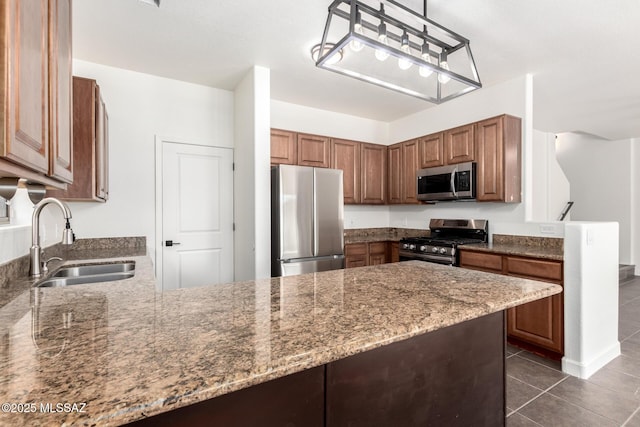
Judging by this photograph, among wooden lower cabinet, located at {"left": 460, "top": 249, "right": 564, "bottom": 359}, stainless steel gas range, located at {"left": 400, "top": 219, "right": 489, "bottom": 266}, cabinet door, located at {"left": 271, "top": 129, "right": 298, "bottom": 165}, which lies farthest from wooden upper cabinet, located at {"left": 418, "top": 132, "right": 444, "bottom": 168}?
cabinet door, located at {"left": 271, "top": 129, "right": 298, "bottom": 165}

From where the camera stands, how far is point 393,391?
3.17 feet

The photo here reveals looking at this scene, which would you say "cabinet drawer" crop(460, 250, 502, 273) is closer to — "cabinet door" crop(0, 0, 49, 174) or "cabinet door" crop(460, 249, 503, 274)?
"cabinet door" crop(460, 249, 503, 274)

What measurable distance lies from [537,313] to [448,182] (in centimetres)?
161

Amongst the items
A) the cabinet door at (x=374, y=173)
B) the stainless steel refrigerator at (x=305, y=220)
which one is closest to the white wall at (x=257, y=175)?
the stainless steel refrigerator at (x=305, y=220)

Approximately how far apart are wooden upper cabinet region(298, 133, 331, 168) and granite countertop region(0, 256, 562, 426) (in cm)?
270

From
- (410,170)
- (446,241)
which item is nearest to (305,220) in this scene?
(446,241)

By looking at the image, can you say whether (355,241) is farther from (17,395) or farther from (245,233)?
(17,395)

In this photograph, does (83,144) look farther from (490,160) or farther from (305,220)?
(490,160)

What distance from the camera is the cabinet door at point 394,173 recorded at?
4.47 m

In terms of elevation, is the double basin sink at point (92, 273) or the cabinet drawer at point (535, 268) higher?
the double basin sink at point (92, 273)

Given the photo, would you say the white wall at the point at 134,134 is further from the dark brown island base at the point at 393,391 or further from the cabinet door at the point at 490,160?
the cabinet door at the point at 490,160

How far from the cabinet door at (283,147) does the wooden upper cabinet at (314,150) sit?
8 centimetres

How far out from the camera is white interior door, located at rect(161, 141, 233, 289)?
3.34m

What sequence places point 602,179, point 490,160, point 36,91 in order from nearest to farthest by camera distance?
point 36,91
point 490,160
point 602,179
